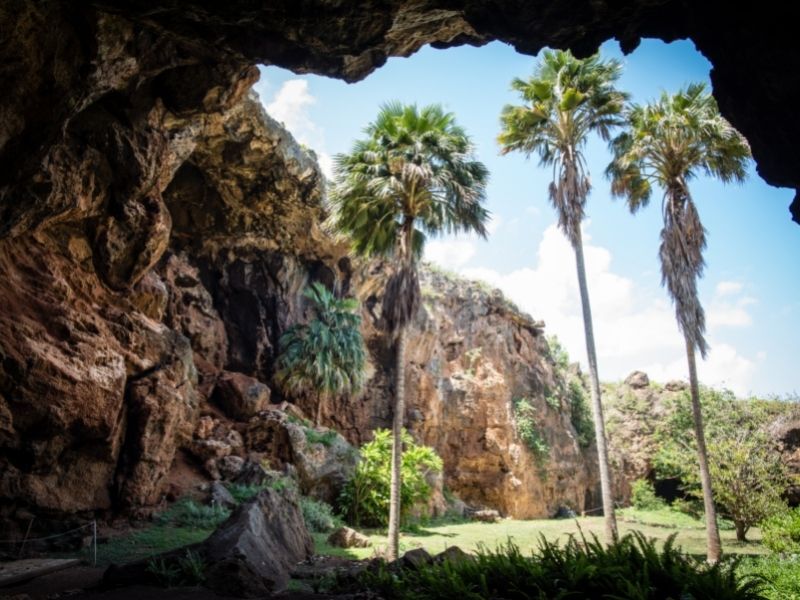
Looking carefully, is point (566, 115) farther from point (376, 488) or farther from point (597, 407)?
point (376, 488)

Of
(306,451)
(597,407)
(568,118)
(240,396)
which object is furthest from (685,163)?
(240,396)

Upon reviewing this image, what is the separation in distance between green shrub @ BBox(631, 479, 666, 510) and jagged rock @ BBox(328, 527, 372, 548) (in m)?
21.2

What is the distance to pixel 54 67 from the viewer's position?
27.4 feet

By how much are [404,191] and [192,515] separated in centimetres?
1183

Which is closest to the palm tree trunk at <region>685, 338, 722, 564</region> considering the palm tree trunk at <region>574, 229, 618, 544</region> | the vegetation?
the palm tree trunk at <region>574, 229, 618, 544</region>

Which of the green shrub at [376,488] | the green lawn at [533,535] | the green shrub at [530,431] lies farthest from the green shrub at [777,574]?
the green shrub at [530,431]

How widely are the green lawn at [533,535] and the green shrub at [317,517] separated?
1246 millimetres

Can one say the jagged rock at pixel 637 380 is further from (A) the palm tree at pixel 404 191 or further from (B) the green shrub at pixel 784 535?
(A) the palm tree at pixel 404 191

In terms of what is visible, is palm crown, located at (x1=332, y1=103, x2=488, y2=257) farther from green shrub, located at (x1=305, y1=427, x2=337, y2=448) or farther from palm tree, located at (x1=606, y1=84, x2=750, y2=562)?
green shrub, located at (x1=305, y1=427, x2=337, y2=448)

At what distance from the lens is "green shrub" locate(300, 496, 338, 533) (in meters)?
16.8

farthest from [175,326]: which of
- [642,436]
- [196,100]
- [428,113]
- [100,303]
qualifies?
[642,436]

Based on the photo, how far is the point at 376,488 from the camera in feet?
64.2

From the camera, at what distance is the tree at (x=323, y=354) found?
2444cm

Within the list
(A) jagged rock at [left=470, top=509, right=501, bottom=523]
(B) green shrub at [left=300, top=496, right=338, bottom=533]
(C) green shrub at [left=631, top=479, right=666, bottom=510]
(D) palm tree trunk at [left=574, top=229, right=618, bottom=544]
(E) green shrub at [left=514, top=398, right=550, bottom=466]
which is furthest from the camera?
(E) green shrub at [left=514, top=398, right=550, bottom=466]
